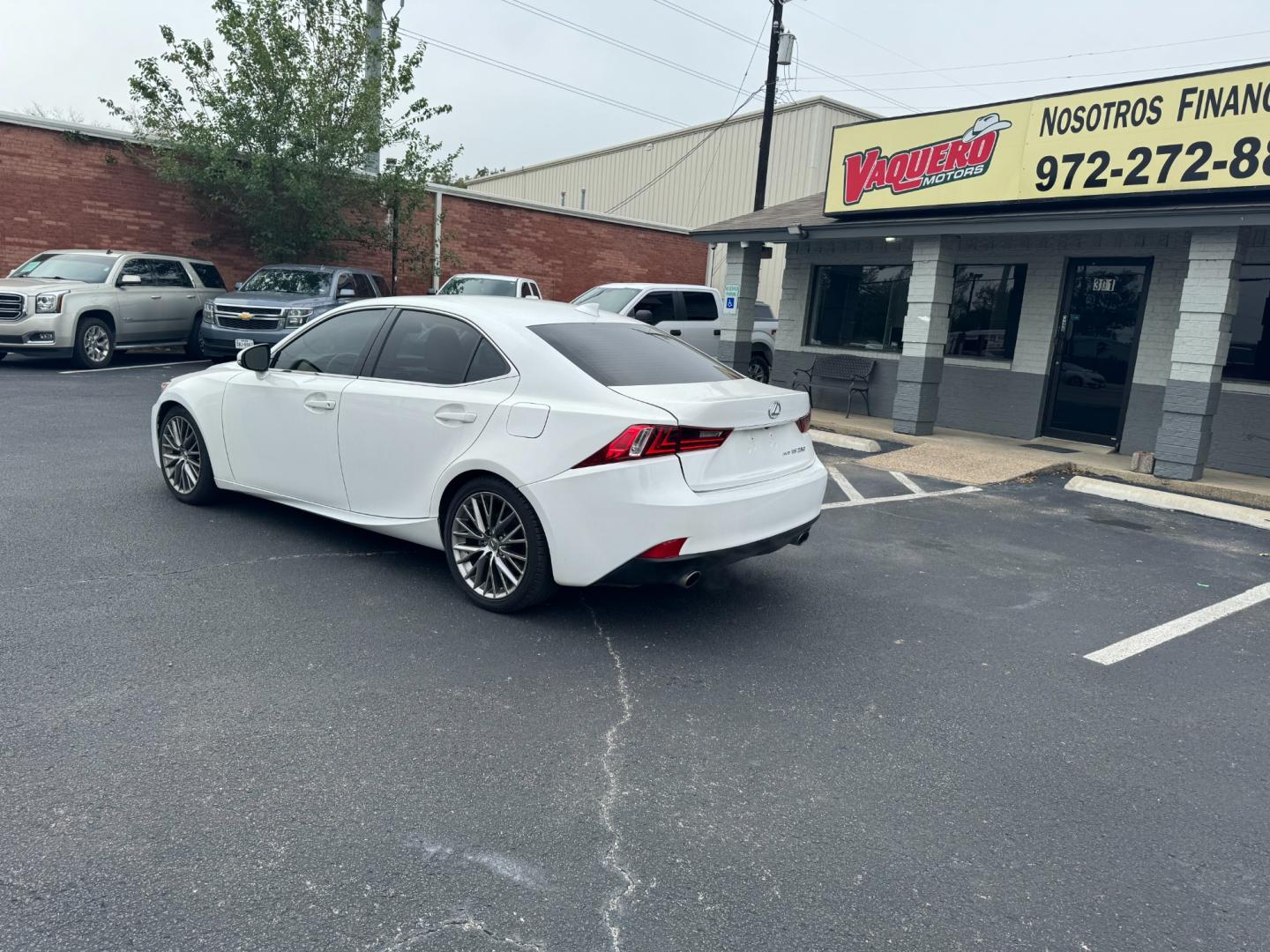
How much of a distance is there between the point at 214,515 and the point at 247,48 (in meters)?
14.2

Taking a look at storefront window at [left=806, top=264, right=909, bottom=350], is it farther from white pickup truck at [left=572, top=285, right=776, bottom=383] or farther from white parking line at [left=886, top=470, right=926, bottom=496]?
white parking line at [left=886, top=470, right=926, bottom=496]

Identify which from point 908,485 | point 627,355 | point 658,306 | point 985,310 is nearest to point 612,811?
point 627,355

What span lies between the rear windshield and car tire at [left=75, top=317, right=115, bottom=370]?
38.8 feet

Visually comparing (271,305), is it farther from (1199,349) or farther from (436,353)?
(1199,349)

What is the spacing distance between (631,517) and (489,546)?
0.93 metres

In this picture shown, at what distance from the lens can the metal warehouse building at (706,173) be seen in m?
27.0

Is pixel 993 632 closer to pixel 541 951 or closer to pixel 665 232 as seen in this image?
pixel 541 951

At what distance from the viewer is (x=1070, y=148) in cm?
1052

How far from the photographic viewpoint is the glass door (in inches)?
464

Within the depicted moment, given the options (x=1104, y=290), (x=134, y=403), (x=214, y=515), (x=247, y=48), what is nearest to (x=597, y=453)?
(x=214, y=515)

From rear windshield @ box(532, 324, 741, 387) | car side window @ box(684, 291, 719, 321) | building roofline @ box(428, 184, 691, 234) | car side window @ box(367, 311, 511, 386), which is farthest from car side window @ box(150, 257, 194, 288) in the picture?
rear windshield @ box(532, 324, 741, 387)

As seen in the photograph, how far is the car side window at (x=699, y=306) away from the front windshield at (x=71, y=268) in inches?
369

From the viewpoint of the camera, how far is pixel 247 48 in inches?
681

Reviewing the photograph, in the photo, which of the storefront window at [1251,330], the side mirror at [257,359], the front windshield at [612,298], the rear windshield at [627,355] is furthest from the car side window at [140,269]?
the storefront window at [1251,330]
